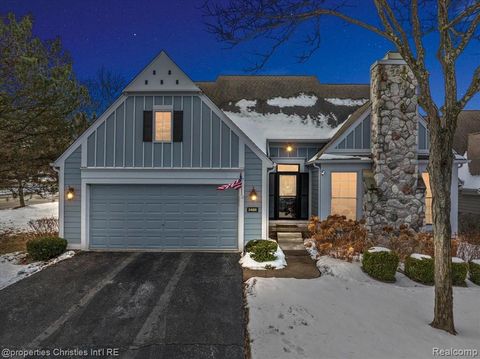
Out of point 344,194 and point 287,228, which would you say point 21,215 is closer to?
point 287,228

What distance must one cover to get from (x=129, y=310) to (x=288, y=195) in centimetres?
921

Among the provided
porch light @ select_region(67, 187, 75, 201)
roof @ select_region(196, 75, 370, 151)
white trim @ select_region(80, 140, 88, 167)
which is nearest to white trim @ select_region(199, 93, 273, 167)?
roof @ select_region(196, 75, 370, 151)

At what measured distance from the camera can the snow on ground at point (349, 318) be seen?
179 inches

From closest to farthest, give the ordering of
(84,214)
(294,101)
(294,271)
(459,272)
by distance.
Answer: (459,272), (294,271), (84,214), (294,101)

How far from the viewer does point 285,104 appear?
14930 mm

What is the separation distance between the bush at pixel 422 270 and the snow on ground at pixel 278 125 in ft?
22.7

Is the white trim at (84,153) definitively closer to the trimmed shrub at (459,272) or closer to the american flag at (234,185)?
the american flag at (234,185)

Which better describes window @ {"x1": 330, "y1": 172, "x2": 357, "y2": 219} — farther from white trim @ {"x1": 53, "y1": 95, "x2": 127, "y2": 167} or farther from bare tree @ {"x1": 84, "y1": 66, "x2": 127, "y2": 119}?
bare tree @ {"x1": 84, "y1": 66, "x2": 127, "y2": 119}

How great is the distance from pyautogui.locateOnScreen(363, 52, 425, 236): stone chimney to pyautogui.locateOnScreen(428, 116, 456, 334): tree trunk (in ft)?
17.9

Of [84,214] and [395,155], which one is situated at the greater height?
[395,155]

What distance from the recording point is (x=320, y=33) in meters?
6.76

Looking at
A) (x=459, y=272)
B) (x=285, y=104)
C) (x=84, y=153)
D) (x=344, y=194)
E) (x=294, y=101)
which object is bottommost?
(x=459, y=272)

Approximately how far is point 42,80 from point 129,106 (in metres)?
3.13

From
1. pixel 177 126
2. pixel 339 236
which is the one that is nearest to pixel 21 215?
pixel 177 126
